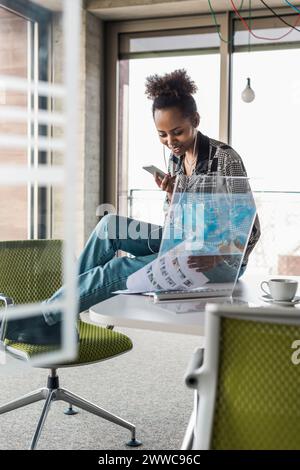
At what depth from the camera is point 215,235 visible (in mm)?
1614

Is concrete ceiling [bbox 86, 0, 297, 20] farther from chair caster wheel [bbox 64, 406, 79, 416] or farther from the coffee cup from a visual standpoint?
the coffee cup

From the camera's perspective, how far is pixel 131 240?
2.22 meters

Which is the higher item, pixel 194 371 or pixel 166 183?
pixel 166 183

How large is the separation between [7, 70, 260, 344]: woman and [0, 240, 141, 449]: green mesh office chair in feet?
0.29

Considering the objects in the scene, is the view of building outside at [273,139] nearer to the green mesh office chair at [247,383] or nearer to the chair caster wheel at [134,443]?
the chair caster wheel at [134,443]

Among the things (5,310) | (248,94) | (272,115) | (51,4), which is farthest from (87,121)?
(5,310)

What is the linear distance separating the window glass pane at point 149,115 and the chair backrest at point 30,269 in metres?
2.62

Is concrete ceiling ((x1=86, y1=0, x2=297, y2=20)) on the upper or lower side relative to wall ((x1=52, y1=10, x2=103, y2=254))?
upper

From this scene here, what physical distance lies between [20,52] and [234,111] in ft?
5.57

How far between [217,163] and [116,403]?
111 cm

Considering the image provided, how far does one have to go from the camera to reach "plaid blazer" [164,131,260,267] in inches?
73.6

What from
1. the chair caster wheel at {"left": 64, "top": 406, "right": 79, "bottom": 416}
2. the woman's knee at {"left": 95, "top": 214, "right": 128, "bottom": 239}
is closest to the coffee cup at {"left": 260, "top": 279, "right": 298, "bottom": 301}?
the woman's knee at {"left": 95, "top": 214, "right": 128, "bottom": 239}

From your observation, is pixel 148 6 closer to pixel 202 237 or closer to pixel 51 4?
pixel 51 4

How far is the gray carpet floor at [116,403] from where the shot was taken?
2.22 metres
